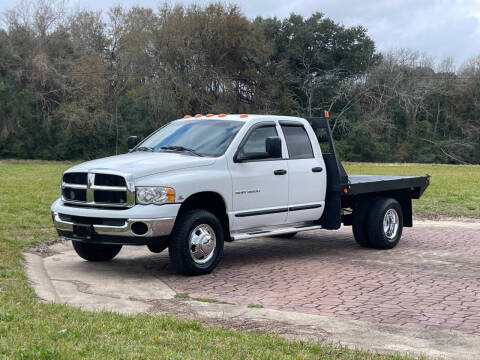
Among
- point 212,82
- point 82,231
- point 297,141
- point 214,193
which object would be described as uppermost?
point 212,82

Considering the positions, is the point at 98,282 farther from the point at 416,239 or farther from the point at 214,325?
the point at 416,239

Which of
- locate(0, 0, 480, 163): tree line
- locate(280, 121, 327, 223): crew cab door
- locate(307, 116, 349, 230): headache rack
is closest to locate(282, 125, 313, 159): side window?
locate(280, 121, 327, 223): crew cab door

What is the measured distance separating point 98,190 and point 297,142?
10.7 ft

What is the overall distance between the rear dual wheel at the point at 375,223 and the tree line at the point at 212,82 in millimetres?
38249

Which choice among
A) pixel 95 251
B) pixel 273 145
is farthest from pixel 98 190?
pixel 273 145

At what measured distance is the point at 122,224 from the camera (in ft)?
28.6

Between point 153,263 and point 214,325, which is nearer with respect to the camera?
point 214,325

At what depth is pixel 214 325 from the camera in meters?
6.68

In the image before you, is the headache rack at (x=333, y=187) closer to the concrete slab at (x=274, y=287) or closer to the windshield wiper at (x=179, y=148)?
the concrete slab at (x=274, y=287)

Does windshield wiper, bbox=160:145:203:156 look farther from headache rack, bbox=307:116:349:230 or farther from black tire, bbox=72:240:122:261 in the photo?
headache rack, bbox=307:116:349:230

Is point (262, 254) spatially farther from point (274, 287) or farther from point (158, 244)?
point (274, 287)

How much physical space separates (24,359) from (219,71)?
46.6m

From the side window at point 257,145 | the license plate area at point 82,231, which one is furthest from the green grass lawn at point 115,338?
the side window at point 257,145

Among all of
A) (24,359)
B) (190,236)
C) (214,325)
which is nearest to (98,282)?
(190,236)
